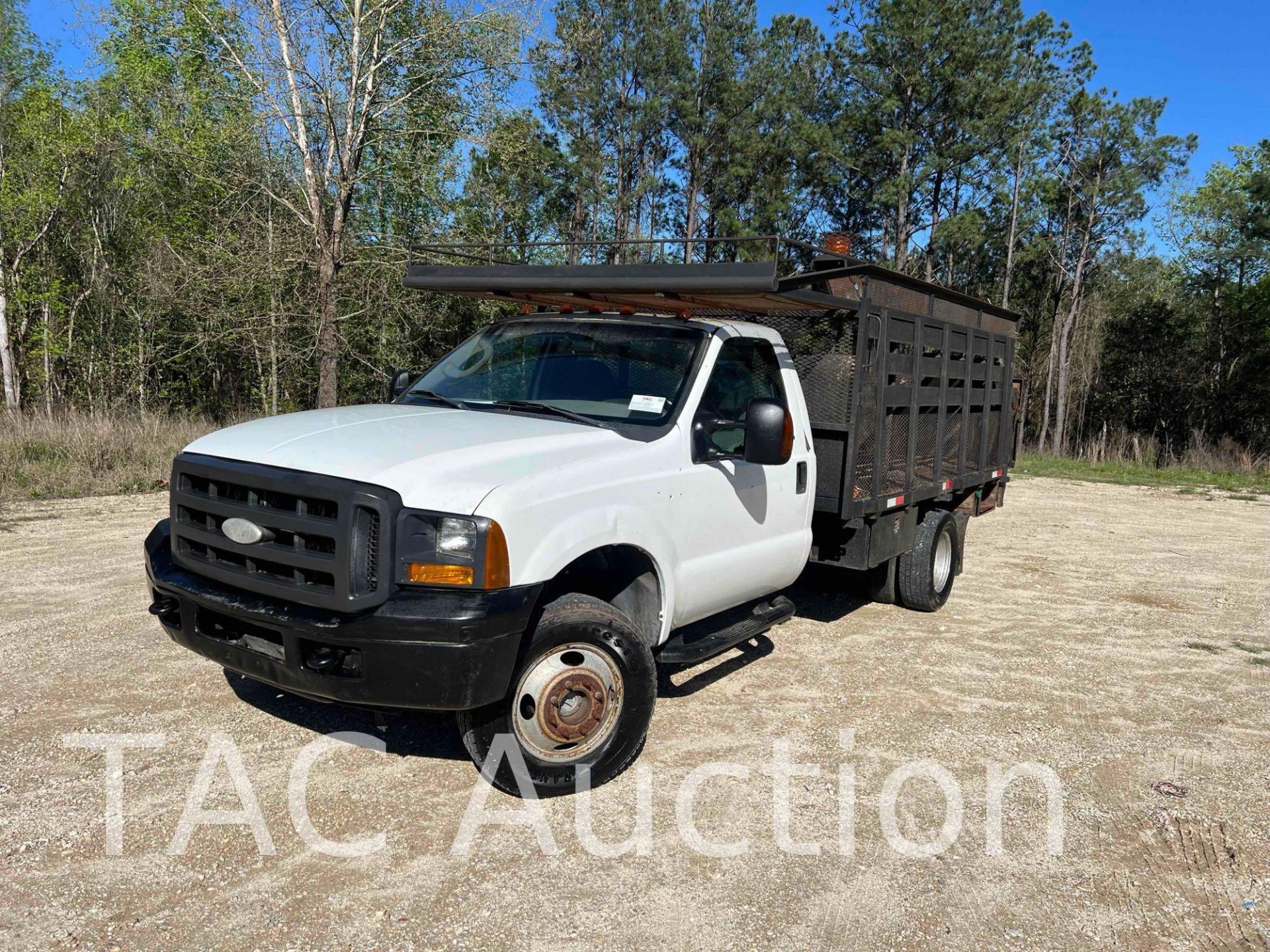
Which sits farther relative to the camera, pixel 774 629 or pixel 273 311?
pixel 273 311

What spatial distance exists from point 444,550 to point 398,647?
383 millimetres

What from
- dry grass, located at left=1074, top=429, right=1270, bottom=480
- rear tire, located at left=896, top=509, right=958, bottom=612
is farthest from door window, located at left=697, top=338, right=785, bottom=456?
dry grass, located at left=1074, top=429, right=1270, bottom=480

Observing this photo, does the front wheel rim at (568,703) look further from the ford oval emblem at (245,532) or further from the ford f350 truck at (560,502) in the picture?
the ford oval emblem at (245,532)

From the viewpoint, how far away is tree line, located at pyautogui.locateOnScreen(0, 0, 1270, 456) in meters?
16.4

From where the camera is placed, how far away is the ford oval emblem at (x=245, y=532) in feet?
11.7

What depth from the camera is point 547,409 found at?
4574mm

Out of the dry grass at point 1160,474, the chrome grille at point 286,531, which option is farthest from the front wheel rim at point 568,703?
the dry grass at point 1160,474

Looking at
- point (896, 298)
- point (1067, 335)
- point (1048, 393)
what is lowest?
point (896, 298)

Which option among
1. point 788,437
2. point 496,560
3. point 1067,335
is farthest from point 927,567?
point 1067,335

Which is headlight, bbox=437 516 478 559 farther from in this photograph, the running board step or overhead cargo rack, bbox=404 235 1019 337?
overhead cargo rack, bbox=404 235 1019 337

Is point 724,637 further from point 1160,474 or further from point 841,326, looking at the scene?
point 1160,474

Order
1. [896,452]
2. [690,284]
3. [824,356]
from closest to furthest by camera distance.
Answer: [690,284] < [824,356] < [896,452]

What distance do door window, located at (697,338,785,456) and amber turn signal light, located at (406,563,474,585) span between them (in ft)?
5.55

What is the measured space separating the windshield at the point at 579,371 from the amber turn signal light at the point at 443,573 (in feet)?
4.46
